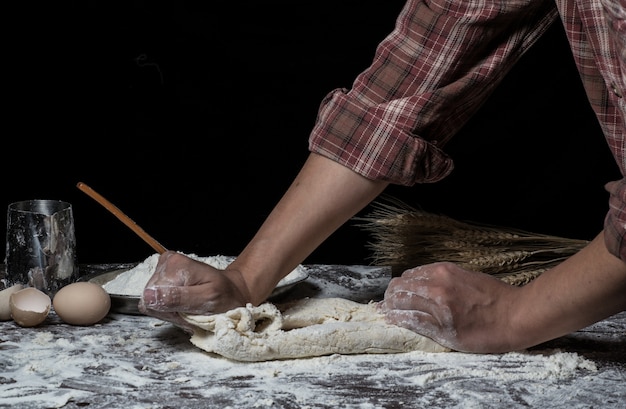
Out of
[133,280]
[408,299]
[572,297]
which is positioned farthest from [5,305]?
[572,297]

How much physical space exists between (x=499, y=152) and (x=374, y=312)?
1.04 meters

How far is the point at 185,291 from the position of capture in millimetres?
1618

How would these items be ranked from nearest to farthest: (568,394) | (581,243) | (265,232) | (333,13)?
1. (568,394)
2. (265,232)
3. (581,243)
4. (333,13)

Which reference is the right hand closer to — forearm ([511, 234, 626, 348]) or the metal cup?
the metal cup

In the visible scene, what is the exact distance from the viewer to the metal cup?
1.89 meters

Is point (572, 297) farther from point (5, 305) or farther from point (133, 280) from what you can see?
point (5, 305)

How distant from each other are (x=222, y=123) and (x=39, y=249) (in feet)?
3.08

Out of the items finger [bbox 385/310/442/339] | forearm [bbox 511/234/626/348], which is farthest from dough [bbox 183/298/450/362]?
forearm [bbox 511/234/626/348]

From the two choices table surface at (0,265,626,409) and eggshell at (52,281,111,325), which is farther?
eggshell at (52,281,111,325)

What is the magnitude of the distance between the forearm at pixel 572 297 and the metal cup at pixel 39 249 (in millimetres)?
772

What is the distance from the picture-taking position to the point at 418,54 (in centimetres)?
182

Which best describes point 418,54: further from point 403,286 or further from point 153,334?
point 153,334

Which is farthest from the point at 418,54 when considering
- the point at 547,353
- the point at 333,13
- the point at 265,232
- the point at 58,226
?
the point at 333,13

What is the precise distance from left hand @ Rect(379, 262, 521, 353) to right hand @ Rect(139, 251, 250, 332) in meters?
0.25
